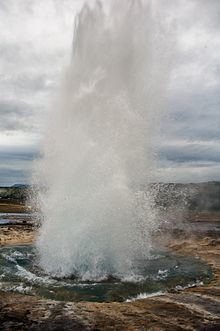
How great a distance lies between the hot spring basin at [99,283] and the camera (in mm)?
13766

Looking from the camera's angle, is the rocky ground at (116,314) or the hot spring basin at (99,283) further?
the hot spring basin at (99,283)

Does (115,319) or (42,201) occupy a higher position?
(42,201)

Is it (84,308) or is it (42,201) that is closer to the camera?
(84,308)

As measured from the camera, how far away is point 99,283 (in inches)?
609

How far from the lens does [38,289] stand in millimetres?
14148

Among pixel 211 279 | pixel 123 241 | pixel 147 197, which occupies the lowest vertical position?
pixel 211 279

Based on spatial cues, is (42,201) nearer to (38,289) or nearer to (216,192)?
(38,289)

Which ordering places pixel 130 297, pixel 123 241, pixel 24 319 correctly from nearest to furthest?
pixel 24 319, pixel 130 297, pixel 123 241

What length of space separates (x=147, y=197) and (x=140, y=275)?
4.47 m

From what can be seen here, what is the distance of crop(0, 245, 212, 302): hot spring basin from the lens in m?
13.8

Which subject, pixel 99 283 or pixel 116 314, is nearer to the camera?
pixel 116 314

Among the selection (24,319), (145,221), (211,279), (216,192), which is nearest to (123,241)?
(145,221)

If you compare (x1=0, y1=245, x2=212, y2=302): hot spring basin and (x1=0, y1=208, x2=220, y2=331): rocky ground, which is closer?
(x1=0, y1=208, x2=220, y2=331): rocky ground

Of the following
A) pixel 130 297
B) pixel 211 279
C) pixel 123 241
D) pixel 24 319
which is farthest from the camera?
pixel 123 241
